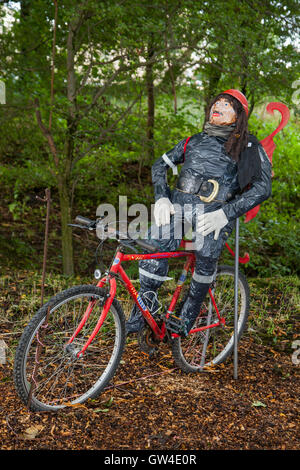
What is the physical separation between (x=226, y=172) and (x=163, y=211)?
0.47 metres

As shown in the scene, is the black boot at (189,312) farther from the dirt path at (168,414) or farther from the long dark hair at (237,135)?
the long dark hair at (237,135)

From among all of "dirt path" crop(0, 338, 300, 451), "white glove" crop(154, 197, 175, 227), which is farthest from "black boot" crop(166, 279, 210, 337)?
"white glove" crop(154, 197, 175, 227)

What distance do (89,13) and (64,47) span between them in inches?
22.8

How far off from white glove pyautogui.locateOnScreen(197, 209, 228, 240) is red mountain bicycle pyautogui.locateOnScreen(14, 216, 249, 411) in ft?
0.80

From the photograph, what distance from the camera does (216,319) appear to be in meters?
3.44

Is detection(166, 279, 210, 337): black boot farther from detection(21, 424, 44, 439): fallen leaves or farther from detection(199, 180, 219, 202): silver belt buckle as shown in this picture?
detection(21, 424, 44, 439): fallen leaves

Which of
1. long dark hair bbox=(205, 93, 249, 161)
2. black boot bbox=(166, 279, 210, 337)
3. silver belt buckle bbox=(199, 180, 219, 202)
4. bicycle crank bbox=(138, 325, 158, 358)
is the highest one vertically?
long dark hair bbox=(205, 93, 249, 161)

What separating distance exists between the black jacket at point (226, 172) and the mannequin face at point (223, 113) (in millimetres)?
108

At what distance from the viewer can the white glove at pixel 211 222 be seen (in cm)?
277

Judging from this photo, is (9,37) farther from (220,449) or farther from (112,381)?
(220,449)

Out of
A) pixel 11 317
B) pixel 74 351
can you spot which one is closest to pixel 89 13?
pixel 11 317

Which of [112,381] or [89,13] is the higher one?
[89,13]

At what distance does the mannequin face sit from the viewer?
283cm

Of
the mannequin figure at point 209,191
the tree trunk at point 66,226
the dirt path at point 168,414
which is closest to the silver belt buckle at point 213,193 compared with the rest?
the mannequin figure at point 209,191
